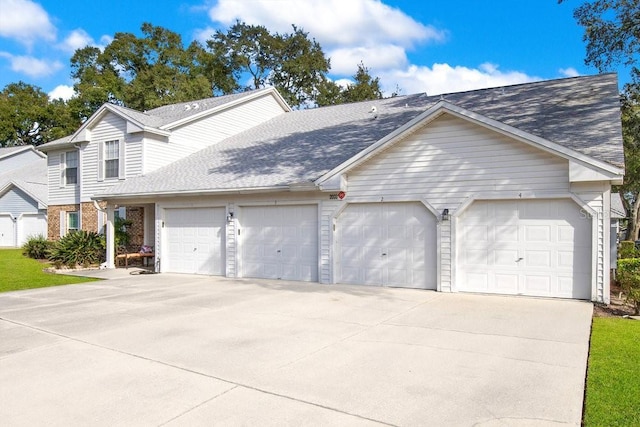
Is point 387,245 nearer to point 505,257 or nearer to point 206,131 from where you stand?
point 505,257

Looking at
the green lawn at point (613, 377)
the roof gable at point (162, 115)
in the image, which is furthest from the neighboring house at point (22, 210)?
the green lawn at point (613, 377)

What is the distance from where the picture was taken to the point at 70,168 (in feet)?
69.9

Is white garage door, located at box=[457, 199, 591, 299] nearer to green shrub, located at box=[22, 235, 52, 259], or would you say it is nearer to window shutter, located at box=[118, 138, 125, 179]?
window shutter, located at box=[118, 138, 125, 179]

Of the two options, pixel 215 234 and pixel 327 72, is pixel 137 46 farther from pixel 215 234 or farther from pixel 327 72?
pixel 215 234

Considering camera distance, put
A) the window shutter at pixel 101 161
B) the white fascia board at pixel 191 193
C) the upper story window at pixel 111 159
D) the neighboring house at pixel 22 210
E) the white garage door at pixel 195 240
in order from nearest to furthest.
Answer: the white fascia board at pixel 191 193
the white garage door at pixel 195 240
the upper story window at pixel 111 159
the window shutter at pixel 101 161
the neighboring house at pixel 22 210

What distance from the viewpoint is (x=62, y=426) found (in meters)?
Result: 3.96

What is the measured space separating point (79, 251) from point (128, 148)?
14.6 feet

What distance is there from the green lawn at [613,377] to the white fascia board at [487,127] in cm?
310

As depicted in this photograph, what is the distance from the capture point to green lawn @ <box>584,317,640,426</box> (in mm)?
4070

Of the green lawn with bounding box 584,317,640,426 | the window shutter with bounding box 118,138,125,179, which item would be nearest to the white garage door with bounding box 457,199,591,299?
the green lawn with bounding box 584,317,640,426

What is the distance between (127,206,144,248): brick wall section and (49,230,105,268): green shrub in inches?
45.5

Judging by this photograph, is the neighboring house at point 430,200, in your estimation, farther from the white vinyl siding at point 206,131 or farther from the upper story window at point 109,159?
the upper story window at point 109,159

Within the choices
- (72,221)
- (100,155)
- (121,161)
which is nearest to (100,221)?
(100,155)

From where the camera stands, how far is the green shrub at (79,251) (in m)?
17.1
